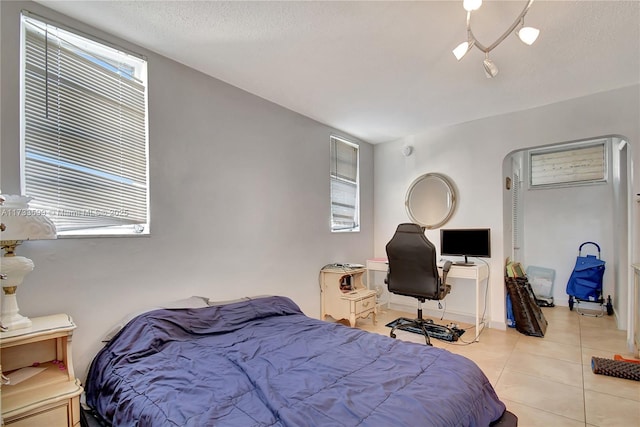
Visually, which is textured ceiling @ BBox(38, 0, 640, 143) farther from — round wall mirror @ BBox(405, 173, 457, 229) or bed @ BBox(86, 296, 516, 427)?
bed @ BBox(86, 296, 516, 427)

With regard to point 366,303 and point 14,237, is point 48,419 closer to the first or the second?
point 14,237

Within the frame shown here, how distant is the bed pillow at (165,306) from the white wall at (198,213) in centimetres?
7

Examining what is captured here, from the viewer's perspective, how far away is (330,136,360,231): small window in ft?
13.3

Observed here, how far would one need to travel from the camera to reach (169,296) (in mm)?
2311

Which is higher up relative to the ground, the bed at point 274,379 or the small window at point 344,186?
the small window at point 344,186

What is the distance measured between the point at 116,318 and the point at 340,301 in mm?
2195

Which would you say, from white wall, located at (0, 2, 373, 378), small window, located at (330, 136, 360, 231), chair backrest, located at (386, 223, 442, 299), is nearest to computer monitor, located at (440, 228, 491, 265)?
chair backrest, located at (386, 223, 442, 299)

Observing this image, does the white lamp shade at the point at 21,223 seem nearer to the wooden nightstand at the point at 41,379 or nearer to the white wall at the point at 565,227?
the wooden nightstand at the point at 41,379

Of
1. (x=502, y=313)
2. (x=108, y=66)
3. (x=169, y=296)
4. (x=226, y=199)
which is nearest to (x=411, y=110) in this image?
(x=226, y=199)

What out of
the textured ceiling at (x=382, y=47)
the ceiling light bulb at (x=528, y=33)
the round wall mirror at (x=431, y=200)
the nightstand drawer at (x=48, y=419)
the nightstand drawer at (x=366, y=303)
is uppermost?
the textured ceiling at (x=382, y=47)

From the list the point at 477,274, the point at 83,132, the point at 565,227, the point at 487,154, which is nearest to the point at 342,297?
the point at 477,274

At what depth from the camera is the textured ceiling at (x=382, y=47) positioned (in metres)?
1.85

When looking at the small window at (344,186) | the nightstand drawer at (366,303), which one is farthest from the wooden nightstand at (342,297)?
the small window at (344,186)

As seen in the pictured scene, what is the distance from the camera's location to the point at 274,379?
1428mm
